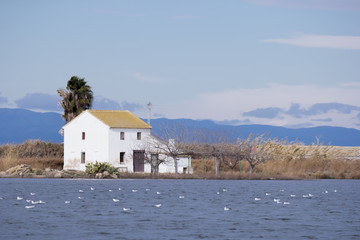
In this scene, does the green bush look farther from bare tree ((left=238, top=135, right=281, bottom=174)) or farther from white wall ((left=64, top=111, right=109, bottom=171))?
bare tree ((left=238, top=135, right=281, bottom=174))

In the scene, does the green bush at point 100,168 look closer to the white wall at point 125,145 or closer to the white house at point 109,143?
the white house at point 109,143

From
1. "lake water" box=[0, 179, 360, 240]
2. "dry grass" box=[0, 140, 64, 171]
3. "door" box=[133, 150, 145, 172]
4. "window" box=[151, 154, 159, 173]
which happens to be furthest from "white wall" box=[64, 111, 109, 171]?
"lake water" box=[0, 179, 360, 240]

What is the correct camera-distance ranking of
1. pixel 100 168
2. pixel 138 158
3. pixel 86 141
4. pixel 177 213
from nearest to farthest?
1. pixel 177 213
2. pixel 100 168
3. pixel 138 158
4. pixel 86 141

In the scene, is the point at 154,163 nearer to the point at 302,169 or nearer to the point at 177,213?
the point at 302,169

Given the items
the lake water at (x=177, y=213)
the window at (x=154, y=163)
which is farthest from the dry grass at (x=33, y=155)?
the lake water at (x=177, y=213)

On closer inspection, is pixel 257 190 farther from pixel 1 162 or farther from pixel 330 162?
pixel 1 162

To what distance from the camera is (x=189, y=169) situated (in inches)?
3044

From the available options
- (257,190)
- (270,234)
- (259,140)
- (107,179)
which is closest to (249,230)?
(270,234)

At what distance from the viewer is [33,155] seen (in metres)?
83.1

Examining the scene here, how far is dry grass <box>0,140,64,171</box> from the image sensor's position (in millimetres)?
77750

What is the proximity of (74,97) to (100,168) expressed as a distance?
61.3 ft

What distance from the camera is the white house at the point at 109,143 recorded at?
7750cm

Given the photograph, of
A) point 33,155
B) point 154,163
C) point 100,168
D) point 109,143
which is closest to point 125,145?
point 109,143

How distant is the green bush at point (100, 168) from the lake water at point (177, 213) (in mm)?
15994
